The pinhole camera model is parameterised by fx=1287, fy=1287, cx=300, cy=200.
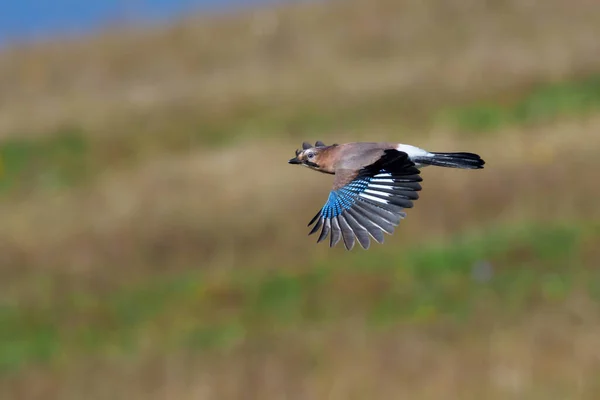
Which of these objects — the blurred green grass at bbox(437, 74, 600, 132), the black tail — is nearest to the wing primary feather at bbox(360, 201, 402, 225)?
the black tail

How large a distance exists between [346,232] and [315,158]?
1.00 meters

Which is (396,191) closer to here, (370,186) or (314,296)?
(370,186)

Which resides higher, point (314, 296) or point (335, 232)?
point (335, 232)

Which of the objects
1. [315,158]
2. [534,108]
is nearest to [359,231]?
[315,158]

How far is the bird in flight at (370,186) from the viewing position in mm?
5031

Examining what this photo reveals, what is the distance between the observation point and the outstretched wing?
5058 millimetres

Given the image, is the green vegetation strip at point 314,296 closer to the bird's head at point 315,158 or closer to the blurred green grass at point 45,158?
the blurred green grass at point 45,158

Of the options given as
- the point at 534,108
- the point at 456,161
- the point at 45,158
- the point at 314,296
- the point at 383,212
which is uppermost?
the point at 534,108

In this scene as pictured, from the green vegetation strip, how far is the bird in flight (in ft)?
30.2

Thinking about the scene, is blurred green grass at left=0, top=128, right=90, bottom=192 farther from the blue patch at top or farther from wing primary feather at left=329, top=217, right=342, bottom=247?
wing primary feather at left=329, top=217, right=342, bottom=247

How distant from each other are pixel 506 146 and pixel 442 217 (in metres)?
2.24

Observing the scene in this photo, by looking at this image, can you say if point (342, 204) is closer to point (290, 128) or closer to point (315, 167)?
point (315, 167)

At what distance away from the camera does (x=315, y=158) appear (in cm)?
591

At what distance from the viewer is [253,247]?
18578 millimetres
